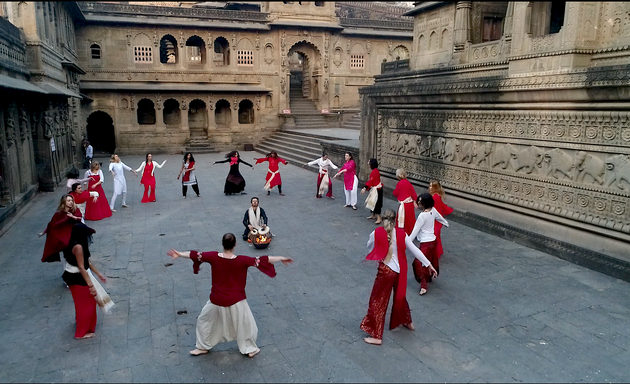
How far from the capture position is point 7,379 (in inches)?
195

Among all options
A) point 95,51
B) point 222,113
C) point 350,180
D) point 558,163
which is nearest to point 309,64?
point 222,113

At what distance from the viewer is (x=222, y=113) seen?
29578 millimetres

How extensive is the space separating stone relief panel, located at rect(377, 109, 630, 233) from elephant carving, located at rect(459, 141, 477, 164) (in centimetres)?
1

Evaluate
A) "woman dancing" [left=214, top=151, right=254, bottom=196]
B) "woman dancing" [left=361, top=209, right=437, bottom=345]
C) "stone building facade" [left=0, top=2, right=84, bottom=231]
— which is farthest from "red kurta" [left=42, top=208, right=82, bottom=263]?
"woman dancing" [left=214, top=151, right=254, bottom=196]

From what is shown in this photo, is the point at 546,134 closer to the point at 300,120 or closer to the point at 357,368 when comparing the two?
the point at 357,368

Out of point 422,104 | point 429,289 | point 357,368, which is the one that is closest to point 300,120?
point 422,104

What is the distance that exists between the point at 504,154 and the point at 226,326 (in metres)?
7.47

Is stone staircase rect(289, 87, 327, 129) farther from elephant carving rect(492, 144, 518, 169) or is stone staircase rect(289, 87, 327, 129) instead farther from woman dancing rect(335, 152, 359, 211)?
elephant carving rect(492, 144, 518, 169)

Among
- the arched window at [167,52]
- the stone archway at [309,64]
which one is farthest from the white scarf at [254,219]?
the arched window at [167,52]

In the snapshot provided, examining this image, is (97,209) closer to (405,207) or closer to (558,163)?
(405,207)

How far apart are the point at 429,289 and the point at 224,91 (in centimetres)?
2264

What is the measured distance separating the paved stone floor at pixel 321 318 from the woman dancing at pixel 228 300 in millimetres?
215

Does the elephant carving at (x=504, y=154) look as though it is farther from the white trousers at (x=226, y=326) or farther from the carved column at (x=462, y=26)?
the white trousers at (x=226, y=326)

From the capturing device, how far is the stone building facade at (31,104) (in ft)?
38.6
